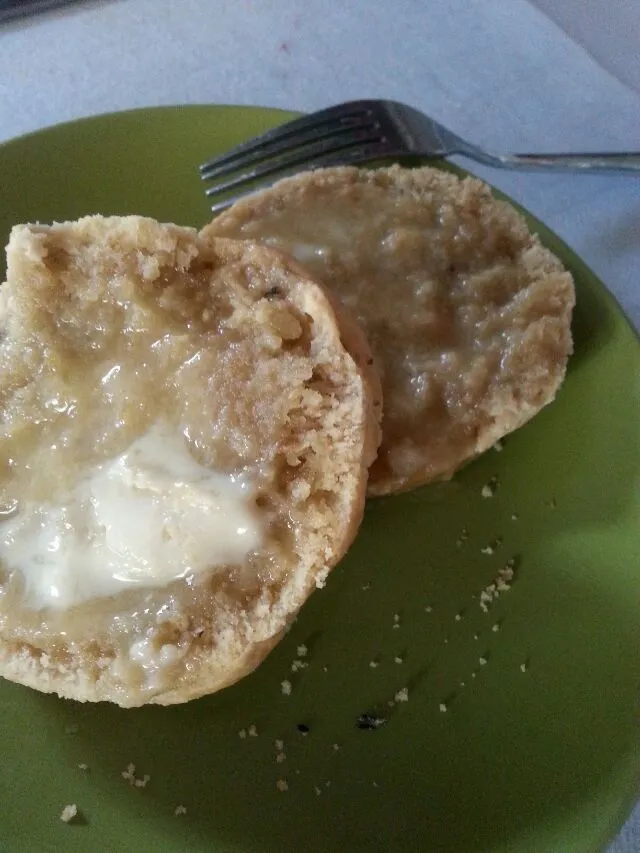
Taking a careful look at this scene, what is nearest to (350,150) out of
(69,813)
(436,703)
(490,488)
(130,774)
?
(490,488)

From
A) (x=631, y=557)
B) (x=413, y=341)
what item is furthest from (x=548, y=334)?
(x=631, y=557)

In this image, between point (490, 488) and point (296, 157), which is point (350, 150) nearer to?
point (296, 157)

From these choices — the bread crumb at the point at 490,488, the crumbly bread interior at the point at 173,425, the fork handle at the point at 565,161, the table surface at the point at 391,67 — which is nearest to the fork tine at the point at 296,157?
the fork handle at the point at 565,161

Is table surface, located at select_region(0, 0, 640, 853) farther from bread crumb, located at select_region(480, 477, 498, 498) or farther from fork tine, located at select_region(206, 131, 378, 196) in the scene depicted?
bread crumb, located at select_region(480, 477, 498, 498)

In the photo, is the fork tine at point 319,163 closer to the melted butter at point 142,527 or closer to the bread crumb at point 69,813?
the melted butter at point 142,527

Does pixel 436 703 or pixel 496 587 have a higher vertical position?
pixel 496 587

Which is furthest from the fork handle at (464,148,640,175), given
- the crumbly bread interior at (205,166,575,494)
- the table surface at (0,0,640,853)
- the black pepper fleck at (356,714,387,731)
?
the black pepper fleck at (356,714,387,731)
